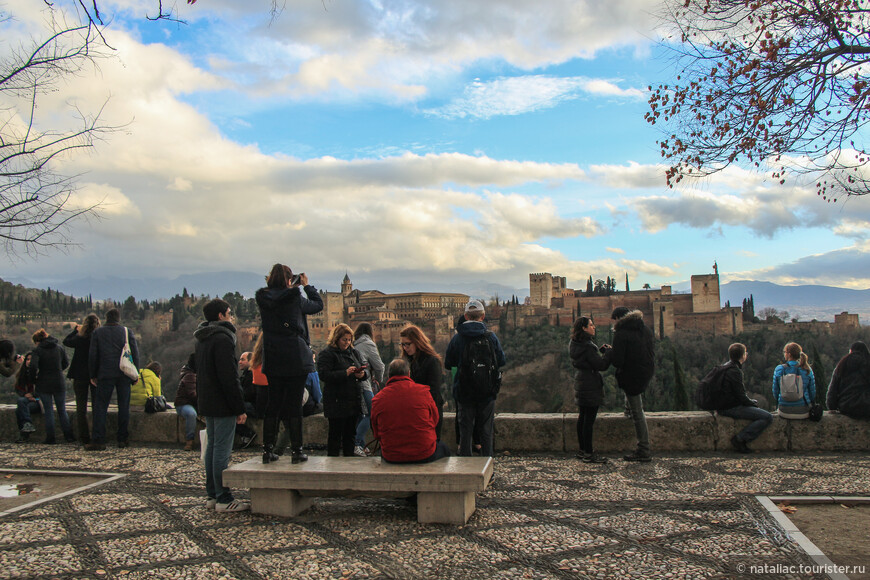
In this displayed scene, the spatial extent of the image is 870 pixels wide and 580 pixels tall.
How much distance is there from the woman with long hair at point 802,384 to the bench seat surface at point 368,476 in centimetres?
396

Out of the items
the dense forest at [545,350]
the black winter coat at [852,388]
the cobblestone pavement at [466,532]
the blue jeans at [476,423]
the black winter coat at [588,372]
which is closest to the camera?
the cobblestone pavement at [466,532]

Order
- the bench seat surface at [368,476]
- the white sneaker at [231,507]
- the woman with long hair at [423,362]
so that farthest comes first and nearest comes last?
the woman with long hair at [423,362] < the white sneaker at [231,507] < the bench seat surface at [368,476]

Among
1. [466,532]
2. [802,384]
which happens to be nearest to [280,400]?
[466,532]

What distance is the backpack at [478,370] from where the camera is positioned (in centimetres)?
527

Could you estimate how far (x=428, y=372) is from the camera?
17.0ft

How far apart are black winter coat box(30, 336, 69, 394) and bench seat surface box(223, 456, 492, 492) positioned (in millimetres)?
4699

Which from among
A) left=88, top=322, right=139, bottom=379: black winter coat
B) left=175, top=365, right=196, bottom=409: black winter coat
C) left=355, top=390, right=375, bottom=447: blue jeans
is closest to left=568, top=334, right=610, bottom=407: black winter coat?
left=355, top=390, right=375, bottom=447: blue jeans

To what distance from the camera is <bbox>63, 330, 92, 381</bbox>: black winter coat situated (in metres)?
7.37

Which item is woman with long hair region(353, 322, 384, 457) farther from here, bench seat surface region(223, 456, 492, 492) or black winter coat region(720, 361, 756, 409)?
black winter coat region(720, 361, 756, 409)

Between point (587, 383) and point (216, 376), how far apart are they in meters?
3.52

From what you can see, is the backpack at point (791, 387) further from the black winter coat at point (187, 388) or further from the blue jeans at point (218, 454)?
the black winter coat at point (187, 388)

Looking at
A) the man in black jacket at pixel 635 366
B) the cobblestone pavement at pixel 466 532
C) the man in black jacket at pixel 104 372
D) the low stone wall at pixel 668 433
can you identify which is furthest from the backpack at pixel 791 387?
the man in black jacket at pixel 104 372

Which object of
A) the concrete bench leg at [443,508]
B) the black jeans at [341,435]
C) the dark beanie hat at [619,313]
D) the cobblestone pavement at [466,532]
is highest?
the dark beanie hat at [619,313]

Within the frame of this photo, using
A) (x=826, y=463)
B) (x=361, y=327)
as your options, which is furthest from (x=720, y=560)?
(x=361, y=327)
